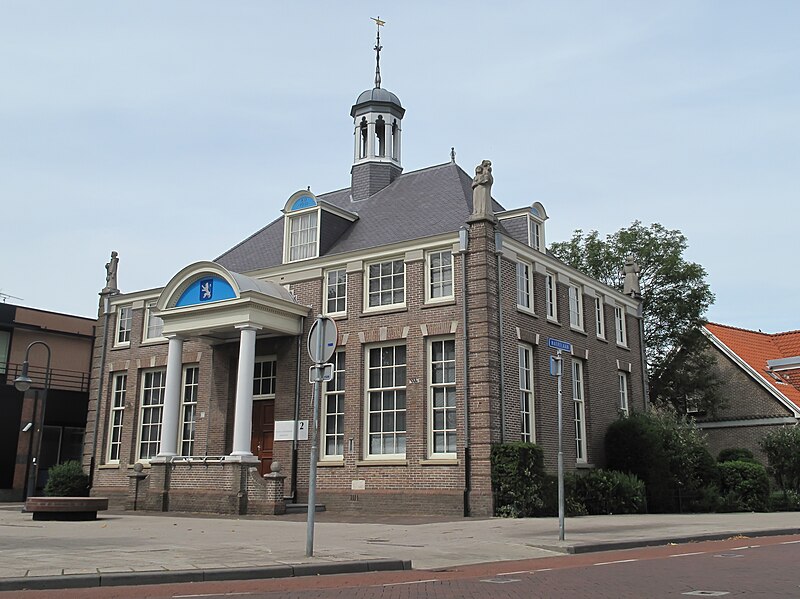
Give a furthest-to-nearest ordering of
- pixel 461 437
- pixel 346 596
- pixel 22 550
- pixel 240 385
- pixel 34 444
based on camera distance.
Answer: pixel 34 444
pixel 240 385
pixel 461 437
pixel 22 550
pixel 346 596

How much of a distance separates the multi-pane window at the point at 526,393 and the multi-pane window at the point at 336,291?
5.74 m

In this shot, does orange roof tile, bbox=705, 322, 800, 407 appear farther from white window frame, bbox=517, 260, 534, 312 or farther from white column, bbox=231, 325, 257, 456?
white column, bbox=231, 325, 257, 456

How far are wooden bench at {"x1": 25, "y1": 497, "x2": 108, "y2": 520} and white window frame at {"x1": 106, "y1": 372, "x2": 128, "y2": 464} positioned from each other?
11.0 metres

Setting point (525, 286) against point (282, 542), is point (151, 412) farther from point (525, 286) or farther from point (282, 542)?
point (282, 542)

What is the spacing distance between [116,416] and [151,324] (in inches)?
147

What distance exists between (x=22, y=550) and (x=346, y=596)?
225 inches

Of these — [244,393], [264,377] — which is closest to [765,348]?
[264,377]

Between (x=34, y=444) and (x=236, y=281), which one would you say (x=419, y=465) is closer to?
(x=236, y=281)

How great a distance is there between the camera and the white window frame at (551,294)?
25.7 metres

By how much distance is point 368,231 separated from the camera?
87.7 feet

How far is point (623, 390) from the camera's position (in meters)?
30.5

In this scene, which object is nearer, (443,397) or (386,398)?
(443,397)

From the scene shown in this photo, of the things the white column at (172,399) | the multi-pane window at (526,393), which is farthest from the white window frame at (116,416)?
the multi-pane window at (526,393)

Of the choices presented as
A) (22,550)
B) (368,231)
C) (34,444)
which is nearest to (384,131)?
(368,231)
